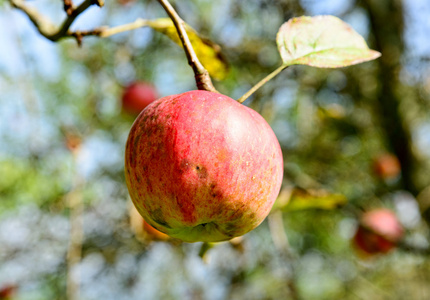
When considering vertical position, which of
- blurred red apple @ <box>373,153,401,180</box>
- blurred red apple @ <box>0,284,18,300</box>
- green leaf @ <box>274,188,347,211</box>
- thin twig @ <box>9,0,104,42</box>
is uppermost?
thin twig @ <box>9,0,104,42</box>

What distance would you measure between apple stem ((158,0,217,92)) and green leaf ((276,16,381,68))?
0.54ft

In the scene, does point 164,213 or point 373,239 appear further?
point 373,239

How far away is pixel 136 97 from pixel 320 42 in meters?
1.84

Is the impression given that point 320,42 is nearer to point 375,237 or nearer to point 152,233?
point 152,233

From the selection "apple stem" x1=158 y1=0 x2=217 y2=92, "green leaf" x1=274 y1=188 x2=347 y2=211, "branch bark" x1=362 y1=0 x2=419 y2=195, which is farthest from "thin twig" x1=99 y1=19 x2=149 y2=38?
"branch bark" x1=362 y1=0 x2=419 y2=195

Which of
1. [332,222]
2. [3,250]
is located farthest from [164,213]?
[332,222]

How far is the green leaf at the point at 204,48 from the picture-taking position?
890mm

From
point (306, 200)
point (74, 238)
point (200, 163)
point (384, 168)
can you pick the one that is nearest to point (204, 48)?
point (200, 163)

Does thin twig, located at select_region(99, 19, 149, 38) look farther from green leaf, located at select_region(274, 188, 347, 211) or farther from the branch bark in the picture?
the branch bark

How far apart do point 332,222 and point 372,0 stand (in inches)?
80.3

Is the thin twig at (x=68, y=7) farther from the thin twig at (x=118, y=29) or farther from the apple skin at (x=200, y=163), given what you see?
the apple skin at (x=200, y=163)

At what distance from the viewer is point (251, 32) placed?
324cm

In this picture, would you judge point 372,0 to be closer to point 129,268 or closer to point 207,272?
point 207,272

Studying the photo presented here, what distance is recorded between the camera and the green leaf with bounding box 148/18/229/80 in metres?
0.89
